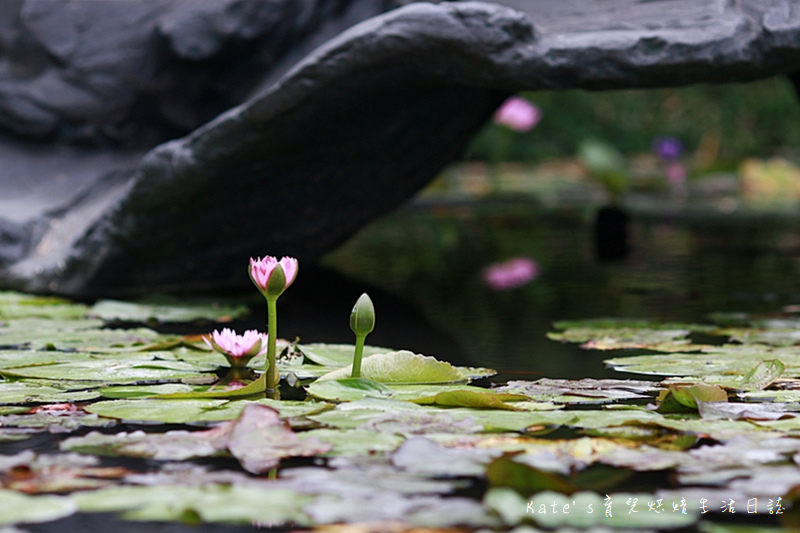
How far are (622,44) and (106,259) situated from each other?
123cm

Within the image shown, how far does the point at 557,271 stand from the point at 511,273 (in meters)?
0.13

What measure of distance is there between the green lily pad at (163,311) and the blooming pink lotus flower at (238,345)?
26.2 inches

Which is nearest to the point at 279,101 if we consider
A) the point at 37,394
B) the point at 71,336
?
the point at 71,336

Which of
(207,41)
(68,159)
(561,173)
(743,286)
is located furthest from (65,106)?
(561,173)

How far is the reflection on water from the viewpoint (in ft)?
5.90

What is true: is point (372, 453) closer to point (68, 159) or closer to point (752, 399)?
point (752, 399)

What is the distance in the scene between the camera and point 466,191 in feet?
17.6

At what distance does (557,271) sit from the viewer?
9.19ft

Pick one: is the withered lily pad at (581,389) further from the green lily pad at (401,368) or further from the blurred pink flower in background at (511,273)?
the blurred pink flower in background at (511,273)

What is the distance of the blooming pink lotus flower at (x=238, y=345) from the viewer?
49.7 inches

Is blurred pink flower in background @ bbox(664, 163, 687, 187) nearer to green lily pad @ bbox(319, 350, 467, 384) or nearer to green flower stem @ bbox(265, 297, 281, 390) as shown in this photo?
green lily pad @ bbox(319, 350, 467, 384)

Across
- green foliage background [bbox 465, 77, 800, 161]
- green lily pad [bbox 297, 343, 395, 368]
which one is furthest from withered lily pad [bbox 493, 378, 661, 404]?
green foliage background [bbox 465, 77, 800, 161]

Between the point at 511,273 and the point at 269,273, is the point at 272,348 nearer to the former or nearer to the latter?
the point at 269,273

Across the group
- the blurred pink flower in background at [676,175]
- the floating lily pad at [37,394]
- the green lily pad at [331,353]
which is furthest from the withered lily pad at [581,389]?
the blurred pink flower in background at [676,175]
